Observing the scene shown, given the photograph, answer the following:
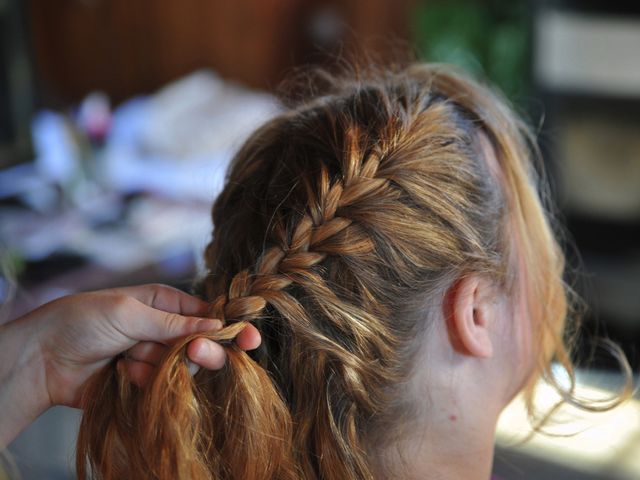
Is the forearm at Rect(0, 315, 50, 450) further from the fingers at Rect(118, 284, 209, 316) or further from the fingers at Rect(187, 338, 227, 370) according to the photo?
the fingers at Rect(187, 338, 227, 370)

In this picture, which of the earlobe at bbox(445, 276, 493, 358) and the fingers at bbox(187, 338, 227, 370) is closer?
the fingers at bbox(187, 338, 227, 370)

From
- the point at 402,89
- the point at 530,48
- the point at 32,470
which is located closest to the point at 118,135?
the point at 530,48

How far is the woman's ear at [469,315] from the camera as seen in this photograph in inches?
33.8

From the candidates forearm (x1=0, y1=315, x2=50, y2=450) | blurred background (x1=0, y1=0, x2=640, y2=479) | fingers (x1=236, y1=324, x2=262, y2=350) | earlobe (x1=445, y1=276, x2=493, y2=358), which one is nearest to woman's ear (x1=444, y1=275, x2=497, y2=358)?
earlobe (x1=445, y1=276, x2=493, y2=358)

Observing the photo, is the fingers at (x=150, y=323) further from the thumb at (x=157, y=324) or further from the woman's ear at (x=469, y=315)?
the woman's ear at (x=469, y=315)

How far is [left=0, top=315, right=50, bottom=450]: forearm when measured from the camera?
2.93 ft

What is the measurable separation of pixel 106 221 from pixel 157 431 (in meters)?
1.63

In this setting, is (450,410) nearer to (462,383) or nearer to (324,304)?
(462,383)

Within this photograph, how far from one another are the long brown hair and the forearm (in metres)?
0.10

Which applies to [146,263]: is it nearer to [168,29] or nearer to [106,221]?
[106,221]

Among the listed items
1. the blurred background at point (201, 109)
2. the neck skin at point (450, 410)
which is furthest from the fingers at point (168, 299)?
the blurred background at point (201, 109)

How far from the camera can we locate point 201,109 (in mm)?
2846

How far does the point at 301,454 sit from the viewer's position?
0.84m

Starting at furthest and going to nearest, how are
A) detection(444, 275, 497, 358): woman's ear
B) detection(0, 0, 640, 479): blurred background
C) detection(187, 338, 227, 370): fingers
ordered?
detection(0, 0, 640, 479): blurred background
detection(444, 275, 497, 358): woman's ear
detection(187, 338, 227, 370): fingers
